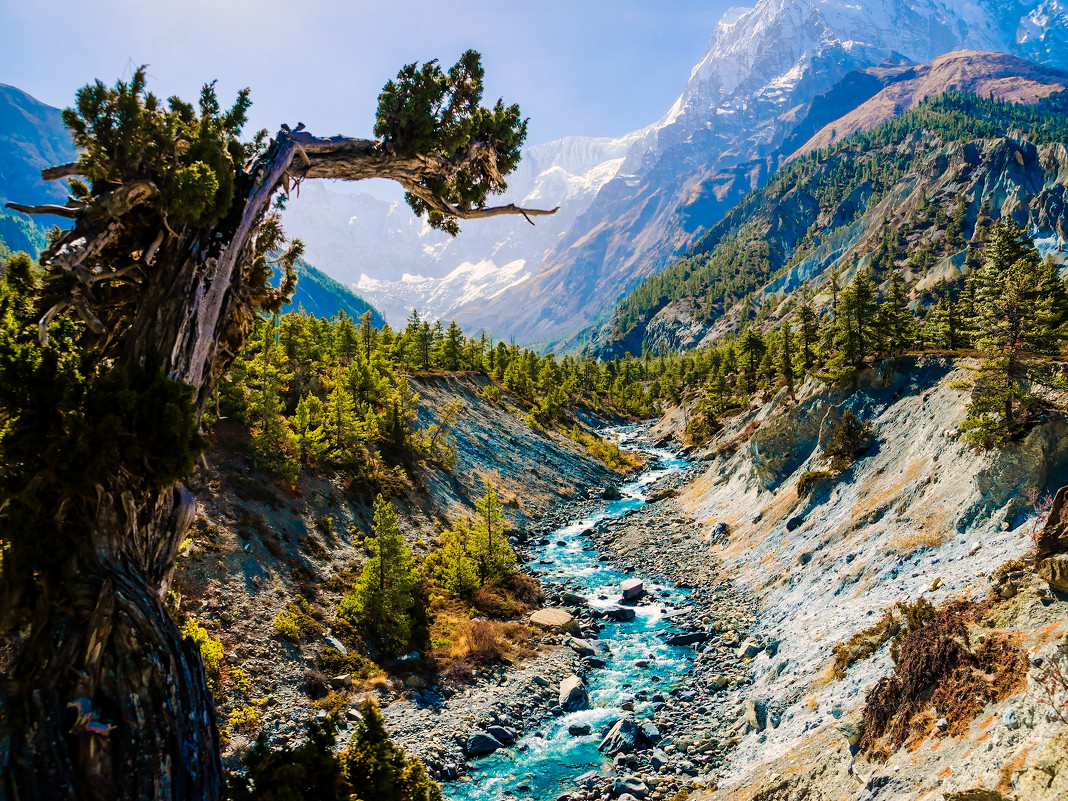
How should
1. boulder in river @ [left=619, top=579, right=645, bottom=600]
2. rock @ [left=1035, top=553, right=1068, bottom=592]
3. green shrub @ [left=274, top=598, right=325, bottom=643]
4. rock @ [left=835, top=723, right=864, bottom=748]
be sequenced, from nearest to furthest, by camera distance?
rock @ [left=1035, top=553, right=1068, bottom=592] → rock @ [left=835, top=723, right=864, bottom=748] → green shrub @ [left=274, top=598, right=325, bottom=643] → boulder in river @ [left=619, top=579, right=645, bottom=600]

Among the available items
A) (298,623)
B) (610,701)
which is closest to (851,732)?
(610,701)

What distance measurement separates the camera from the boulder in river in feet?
104

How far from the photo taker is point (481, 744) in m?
18.9

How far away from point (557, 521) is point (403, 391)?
1802 cm

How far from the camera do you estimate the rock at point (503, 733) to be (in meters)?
19.4

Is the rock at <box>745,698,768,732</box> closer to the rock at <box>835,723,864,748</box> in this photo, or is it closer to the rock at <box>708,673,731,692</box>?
the rock at <box>708,673,731,692</box>

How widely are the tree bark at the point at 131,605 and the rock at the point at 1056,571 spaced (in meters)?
16.4

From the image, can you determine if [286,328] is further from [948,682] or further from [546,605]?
[948,682]

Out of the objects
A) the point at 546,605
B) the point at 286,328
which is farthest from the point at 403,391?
the point at 546,605

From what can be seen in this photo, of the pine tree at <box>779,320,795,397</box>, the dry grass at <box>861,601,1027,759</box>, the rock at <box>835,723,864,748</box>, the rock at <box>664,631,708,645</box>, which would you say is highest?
the pine tree at <box>779,320,795,397</box>

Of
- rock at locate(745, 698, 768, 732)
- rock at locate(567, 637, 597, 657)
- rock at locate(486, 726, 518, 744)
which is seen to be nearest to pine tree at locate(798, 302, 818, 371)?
rock at locate(567, 637, 597, 657)

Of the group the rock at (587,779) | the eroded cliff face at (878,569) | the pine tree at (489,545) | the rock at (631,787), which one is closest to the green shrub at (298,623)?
the pine tree at (489,545)

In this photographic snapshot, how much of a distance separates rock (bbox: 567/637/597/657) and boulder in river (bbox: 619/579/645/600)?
6.11 metres

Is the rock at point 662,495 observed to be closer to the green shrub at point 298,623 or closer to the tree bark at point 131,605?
the green shrub at point 298,623
